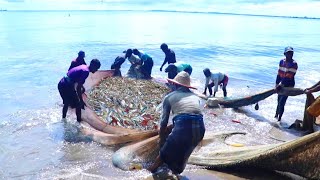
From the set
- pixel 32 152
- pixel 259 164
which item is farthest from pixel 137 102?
pixel 259 164

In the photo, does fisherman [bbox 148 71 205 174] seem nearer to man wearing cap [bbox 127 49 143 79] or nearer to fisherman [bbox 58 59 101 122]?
fisherman [bbox 58 59 101 122]

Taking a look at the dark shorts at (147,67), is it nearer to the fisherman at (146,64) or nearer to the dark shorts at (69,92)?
the fisherman at (146,64)

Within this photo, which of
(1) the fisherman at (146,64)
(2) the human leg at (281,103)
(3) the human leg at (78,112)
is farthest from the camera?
(1) the fisherman at (146,64)

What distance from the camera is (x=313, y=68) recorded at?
24.2 metres

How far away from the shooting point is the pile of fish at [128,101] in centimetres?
912

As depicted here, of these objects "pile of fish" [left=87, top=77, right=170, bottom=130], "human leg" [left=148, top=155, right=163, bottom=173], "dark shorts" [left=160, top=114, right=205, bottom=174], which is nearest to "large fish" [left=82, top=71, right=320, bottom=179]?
"human leg" [left=148, top=155, right=163, bottom=173]

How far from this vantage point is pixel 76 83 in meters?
8.85

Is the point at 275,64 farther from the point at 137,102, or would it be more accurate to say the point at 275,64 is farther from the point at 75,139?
the point at 75,139

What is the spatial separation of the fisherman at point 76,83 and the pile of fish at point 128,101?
0.76 m

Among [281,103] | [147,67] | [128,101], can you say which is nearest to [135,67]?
[147,67]

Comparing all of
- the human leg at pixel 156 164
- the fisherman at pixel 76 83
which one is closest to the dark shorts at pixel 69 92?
the fisherman at pixel 76 83

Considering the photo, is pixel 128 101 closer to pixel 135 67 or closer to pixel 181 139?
pixel 135 67

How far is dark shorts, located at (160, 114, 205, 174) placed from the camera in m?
5.37

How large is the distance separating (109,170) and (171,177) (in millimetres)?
1225
